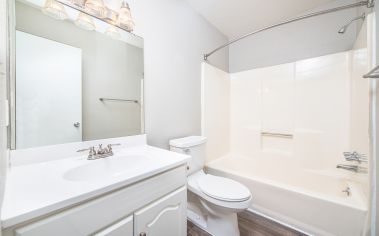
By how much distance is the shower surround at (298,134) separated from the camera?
125 centimetres

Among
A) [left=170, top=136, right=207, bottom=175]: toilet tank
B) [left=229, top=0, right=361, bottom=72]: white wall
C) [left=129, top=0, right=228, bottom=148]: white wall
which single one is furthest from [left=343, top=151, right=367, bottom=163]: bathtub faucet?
[left=129, top=0, right=228, bottom=148]: white wall

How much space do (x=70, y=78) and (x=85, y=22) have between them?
404 mm

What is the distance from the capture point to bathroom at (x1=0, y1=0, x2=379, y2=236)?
2.34 ft

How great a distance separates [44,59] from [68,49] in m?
0.15

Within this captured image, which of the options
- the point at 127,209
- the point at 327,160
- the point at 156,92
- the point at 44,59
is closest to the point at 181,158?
the point at 127,209

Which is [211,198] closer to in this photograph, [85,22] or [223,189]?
[223,189]

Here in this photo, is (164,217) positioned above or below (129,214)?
below

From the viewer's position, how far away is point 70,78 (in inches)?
38.7

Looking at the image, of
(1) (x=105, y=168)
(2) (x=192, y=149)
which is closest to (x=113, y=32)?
(1) (x=105, y=168)

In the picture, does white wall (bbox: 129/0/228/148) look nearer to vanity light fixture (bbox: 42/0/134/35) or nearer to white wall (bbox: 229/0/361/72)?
vanity light fixture (bbox: 42/0/134/35)

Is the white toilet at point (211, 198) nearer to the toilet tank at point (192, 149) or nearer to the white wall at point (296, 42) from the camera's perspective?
the toilet tank at point (192, 149)

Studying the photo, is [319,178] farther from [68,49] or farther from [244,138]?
[68,49]

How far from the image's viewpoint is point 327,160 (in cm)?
175

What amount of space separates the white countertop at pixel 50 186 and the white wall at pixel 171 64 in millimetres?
622
